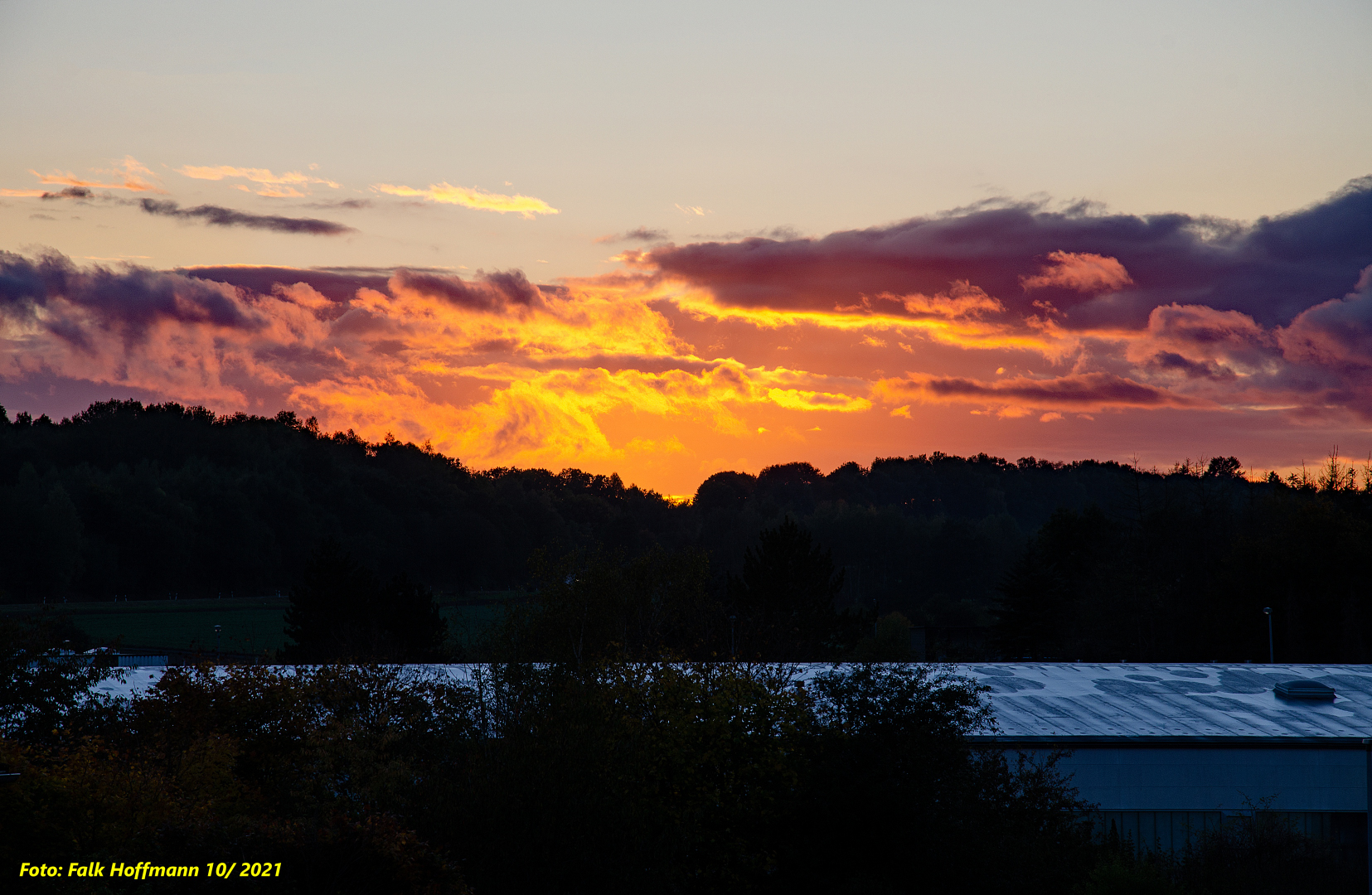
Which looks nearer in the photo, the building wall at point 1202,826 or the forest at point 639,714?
the forest at point 639,714

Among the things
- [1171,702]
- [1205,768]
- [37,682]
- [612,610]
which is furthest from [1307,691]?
[37,682]

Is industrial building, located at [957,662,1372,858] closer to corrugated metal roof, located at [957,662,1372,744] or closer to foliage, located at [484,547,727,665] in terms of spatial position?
corrugated metal roof, located at [957,662,1372,744]

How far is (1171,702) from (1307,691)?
157 inches

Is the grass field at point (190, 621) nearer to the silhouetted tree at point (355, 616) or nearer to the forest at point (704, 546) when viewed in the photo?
the forest at point (704, 546)

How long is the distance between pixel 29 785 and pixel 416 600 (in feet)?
156

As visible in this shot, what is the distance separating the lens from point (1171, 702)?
1324 inches

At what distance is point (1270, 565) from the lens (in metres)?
63.0

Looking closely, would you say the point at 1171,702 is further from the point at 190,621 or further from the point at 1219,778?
the point at 190,621

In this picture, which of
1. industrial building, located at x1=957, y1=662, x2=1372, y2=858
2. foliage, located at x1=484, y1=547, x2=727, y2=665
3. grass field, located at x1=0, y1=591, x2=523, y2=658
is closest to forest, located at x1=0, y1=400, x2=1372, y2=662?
foliage, located at x1=484, y1=547, x2=727, y2=665

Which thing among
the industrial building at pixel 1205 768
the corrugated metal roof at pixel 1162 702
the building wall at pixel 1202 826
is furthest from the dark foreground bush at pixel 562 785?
the corrugated metal roof at pixel 1162 702

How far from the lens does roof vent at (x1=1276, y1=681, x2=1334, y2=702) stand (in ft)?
109

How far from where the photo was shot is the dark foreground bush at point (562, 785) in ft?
56.2

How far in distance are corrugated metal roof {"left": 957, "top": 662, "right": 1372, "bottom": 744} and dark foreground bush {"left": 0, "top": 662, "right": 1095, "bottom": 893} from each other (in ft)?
12.4

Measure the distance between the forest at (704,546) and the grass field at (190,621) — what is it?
23.0ft
